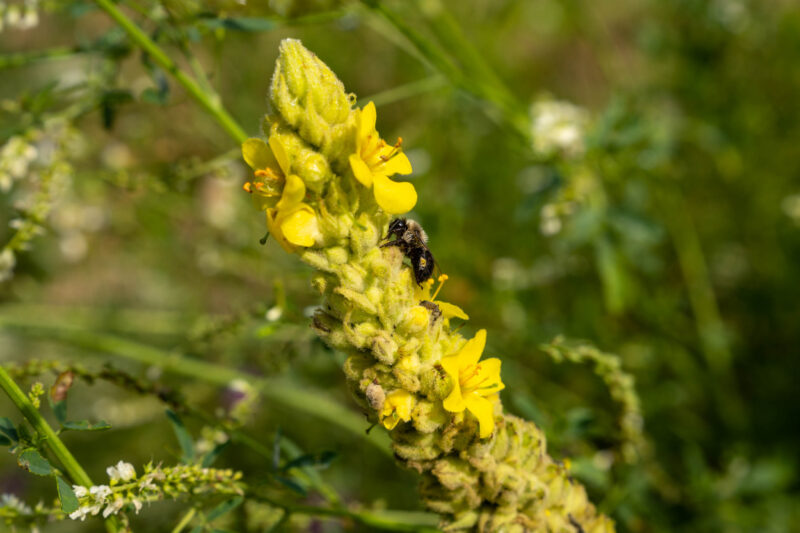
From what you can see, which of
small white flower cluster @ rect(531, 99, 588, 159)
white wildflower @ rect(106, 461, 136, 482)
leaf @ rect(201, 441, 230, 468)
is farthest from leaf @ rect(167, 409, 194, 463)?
small white flower cluster @ rect(531, 99, 588, 159)

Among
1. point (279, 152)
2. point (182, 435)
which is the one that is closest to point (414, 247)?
point (279, 152)

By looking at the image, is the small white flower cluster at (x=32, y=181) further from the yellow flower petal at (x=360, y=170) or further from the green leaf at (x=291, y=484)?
the yellow flower petal at (x=360, y=170)

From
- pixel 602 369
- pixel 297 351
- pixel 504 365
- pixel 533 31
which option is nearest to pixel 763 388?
pixel 504 365

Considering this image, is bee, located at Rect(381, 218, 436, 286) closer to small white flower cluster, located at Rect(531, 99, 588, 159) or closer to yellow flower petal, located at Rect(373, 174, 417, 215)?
yellow flower petal, located at Rect(373, 174, 417, 215)

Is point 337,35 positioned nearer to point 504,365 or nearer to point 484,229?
point 484,229

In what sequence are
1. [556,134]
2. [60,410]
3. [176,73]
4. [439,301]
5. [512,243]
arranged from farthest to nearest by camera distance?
[512,243] → [556,134] → [176,73] → [60,410] → [439,301]

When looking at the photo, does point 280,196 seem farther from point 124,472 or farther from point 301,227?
point 124,472

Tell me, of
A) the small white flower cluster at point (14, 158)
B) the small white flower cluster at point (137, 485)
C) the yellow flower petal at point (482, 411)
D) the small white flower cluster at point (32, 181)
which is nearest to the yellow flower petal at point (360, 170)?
the yellow flower petal at point (482, 411)
